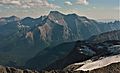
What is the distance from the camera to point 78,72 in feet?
621

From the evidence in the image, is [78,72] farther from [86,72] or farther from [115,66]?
[115,66]

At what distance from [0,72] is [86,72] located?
54895 mm

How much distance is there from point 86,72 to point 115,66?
17.7 meters

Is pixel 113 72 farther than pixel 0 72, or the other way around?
pixel 0 72

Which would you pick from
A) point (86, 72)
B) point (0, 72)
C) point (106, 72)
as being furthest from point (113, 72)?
point (0, 72)

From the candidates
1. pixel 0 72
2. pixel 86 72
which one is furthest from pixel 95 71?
pixel 0 72

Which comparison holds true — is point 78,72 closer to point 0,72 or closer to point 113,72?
point 113,72

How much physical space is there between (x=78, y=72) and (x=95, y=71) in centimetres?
1111

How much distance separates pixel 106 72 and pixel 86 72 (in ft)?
38.0

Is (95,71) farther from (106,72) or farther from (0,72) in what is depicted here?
(0,72)

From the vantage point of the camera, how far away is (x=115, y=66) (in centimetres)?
18575

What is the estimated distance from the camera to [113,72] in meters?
180

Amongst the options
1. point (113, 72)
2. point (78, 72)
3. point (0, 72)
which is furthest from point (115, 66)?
point (0, 72)

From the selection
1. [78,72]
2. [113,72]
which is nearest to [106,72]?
[113,72]
